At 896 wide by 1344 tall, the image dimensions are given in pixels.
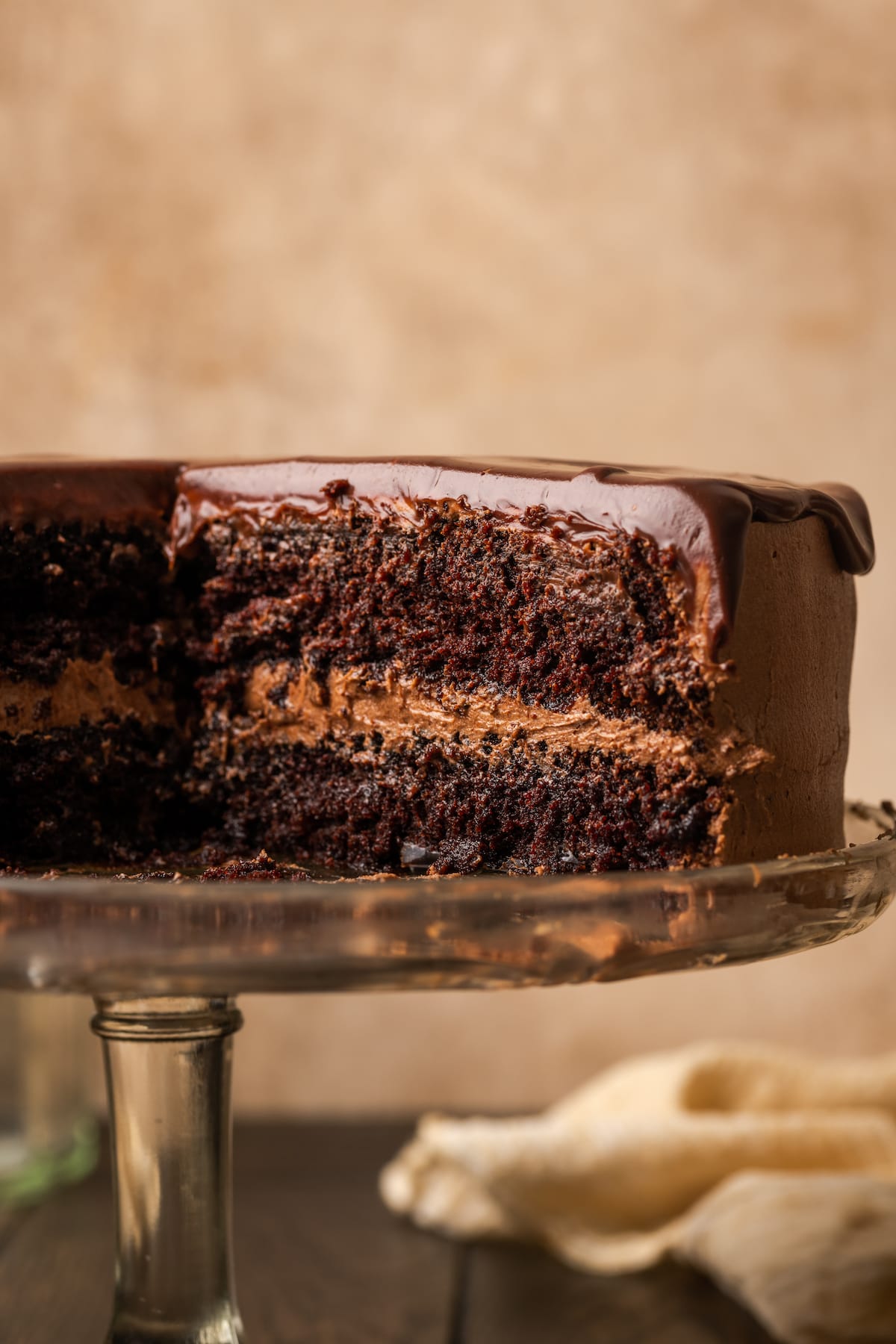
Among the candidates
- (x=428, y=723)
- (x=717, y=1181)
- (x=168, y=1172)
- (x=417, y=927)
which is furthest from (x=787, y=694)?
(x=717, y=1181)

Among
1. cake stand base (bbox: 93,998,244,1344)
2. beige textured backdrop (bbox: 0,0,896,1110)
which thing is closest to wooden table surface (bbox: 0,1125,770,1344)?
cake stand base (bbox: 93,998,244,1344)

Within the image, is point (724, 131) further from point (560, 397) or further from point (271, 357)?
point (271, 357)

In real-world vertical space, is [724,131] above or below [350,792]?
above

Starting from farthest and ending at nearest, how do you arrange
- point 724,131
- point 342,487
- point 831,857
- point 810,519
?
point 724,131
point 342,487
point 810,519
point 831,857

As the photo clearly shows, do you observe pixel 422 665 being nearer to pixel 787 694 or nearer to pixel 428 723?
pixel 428 723

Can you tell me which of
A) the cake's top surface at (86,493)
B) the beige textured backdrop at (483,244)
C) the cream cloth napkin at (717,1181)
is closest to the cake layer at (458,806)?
the cake's top surface at (86,493)

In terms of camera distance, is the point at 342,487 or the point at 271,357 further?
the point at 271,357

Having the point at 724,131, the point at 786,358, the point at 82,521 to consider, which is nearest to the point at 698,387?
the point at 786,358
